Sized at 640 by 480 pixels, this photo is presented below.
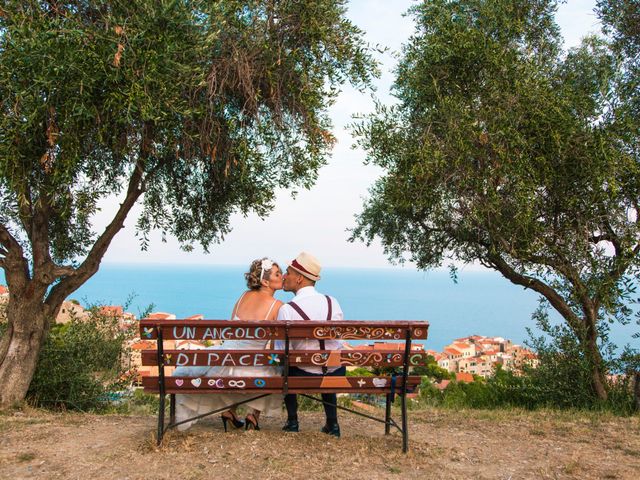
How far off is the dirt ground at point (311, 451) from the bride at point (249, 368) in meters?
0.24

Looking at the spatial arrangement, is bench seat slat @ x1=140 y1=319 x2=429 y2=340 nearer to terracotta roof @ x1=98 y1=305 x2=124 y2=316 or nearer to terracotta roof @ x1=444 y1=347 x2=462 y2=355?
terracotta roof @ x1=98 y1=305 x2=124 y2=316

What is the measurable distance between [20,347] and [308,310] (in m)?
4.69

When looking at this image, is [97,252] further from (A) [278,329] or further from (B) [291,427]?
(A) [278,329]

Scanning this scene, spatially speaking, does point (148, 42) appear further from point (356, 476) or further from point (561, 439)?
point (561, 439)

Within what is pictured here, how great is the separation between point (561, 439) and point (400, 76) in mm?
6823

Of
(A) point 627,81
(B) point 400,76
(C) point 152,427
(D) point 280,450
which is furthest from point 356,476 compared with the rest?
(A) point 627,81

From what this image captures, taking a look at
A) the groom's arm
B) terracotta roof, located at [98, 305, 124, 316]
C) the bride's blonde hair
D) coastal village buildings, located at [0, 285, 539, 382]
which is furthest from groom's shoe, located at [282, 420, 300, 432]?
terracotta roof, located at [98, 305, 124, 316]

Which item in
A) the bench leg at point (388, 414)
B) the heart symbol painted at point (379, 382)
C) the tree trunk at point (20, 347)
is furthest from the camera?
the tree trunk at point (20, 347)

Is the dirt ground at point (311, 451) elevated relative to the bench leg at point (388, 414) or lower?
lower

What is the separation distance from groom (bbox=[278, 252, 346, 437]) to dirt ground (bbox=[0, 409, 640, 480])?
0.92 ft

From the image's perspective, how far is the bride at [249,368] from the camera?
6.09 metres

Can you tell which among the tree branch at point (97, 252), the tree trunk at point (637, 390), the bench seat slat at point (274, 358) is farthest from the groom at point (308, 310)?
the tree trunk at point (637, 390)

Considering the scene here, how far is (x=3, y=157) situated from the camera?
23.3ft

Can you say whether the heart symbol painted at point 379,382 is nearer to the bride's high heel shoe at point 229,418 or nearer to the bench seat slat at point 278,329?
the bench seat slat at point 278,329
